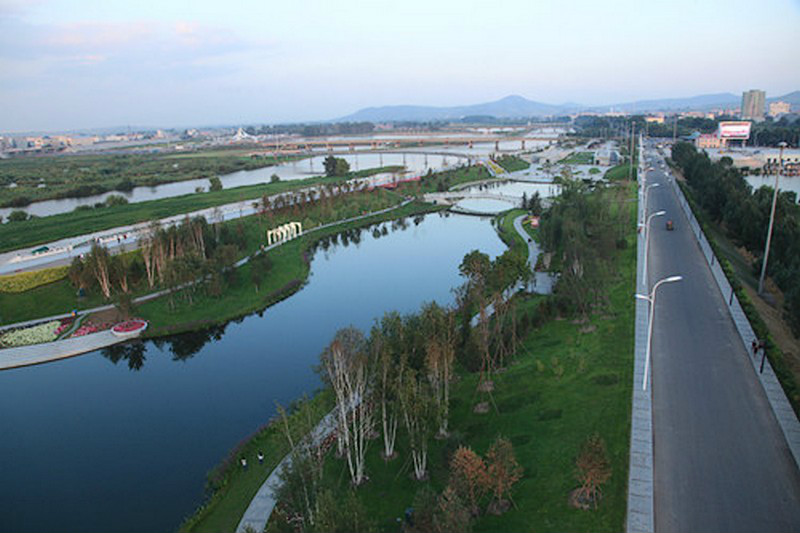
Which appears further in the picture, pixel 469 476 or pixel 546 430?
pixel 546 430

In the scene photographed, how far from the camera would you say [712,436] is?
13945mm

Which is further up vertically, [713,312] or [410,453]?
[713,312]

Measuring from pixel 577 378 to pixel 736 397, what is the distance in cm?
464

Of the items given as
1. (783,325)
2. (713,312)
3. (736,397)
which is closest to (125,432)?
(736,397)

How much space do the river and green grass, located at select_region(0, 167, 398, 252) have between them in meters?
23.0

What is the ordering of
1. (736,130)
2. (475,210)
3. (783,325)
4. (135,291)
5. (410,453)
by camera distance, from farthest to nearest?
(736,130), (475,210), (135,291), (783,325), (410,453)

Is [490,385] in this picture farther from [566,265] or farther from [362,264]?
[362,264]

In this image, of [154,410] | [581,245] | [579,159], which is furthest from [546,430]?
[579,159]

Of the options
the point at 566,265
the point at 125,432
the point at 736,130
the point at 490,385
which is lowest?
the point at 125,432

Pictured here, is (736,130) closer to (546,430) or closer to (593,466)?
(546,430)

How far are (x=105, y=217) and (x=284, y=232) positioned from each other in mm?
19430

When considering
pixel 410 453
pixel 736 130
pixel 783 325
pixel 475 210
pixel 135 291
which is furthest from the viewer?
pixel 736 130

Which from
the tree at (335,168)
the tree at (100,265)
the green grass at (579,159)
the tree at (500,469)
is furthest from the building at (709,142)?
the tree at (500,469)

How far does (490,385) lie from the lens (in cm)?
1856
